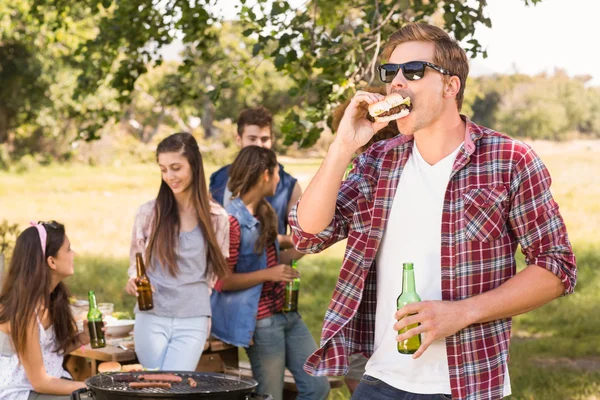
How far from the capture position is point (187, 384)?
377 cm

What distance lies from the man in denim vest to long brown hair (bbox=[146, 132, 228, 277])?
45 centimetres

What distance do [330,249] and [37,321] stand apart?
45.9 feet

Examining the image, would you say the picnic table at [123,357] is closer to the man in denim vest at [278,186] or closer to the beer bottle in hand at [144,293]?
the beer bottle in hand at [144,293]

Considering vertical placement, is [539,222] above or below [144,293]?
above

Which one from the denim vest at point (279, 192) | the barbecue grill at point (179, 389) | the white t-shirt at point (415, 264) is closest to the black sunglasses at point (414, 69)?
the white t-shirt at point (415, 264)

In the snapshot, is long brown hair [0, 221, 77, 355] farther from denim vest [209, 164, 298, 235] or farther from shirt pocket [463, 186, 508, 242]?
shirt pocket [463, 186, 508, 242]

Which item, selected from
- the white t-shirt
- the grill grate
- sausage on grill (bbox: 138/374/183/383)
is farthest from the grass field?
the white t-shirt

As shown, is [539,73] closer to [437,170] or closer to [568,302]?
[568,302]

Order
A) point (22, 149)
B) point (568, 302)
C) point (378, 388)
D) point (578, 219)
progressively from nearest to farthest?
1. point (378, 388)
2. point (568, 302)
3. point (578, 219)
4. point (22, 149)

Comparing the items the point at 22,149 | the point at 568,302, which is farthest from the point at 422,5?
the point at 22,149

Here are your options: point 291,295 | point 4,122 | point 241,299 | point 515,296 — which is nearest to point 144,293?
point 241,299

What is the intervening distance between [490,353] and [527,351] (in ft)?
26.6

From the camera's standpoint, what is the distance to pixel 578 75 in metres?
46.1

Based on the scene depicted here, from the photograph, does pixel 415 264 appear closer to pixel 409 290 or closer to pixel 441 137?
pixel 409 290
